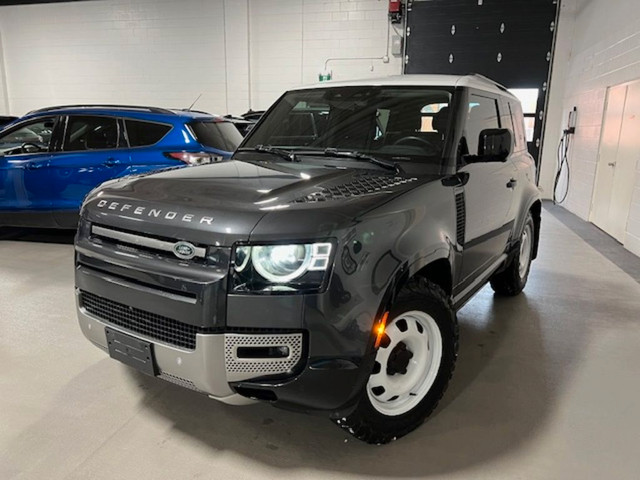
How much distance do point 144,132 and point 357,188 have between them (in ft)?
13.1

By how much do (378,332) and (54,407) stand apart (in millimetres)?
1735

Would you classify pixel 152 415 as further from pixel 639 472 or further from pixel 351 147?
pixel 639 472

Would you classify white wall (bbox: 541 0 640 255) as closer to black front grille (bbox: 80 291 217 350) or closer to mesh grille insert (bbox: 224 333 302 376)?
mesh grille insert (bbox: 224 333 302 376)

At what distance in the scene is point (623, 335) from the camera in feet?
11.1

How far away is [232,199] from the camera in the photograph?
6.06 ft

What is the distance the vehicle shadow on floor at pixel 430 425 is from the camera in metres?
2.04

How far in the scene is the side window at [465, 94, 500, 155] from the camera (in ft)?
8.97


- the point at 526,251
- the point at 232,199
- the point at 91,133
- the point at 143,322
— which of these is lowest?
the point at 526,251

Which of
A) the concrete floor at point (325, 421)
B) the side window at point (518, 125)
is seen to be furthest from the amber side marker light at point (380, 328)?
the side window at point (518, 125)

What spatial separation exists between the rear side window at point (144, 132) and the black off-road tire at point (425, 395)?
4064 millimetres

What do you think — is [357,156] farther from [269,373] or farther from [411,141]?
[269,373]

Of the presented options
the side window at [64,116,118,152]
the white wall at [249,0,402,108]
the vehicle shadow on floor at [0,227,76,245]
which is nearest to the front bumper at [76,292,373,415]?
the side window at [64,116,118,152]

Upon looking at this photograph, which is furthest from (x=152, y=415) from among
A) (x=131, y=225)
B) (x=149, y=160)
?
(x=149, y=160)

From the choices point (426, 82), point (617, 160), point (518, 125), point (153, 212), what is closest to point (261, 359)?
point (153, 212)
